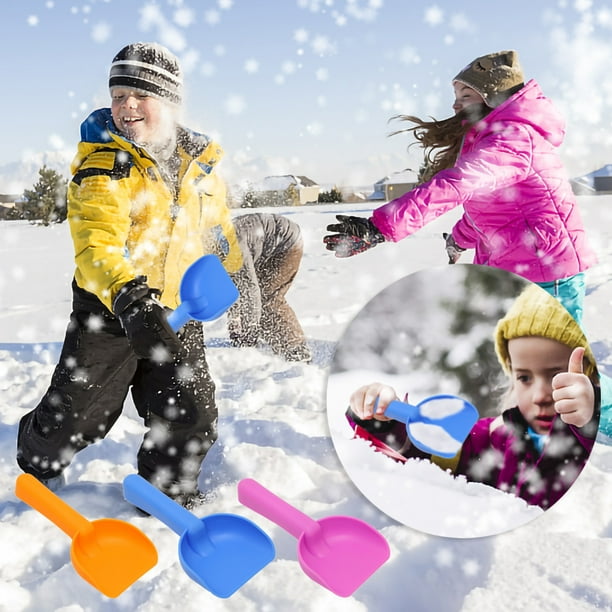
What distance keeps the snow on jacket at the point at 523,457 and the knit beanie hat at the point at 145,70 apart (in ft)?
4.49

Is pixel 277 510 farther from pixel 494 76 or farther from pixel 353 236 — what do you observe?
pixel 494 76

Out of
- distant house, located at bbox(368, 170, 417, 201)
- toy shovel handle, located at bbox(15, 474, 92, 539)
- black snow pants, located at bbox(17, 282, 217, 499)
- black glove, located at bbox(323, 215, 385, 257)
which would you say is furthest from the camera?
distant house, located at bbox(368, 170, 417, 201)

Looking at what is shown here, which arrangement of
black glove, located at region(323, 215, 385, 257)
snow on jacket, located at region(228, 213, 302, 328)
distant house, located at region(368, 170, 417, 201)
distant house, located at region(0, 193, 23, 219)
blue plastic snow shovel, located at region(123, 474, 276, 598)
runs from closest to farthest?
blue plastic snow shovel, located at region(123, 474, 276, 598), black glove, located at region(323, 215, 385, 257), snow on jacket, located at region(228, 213, 302, 328), distant house, located at region(0, 193, 23, 219), distant house, located at region(368, 170, 417, 201)

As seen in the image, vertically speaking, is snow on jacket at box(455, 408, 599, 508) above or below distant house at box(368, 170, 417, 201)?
below

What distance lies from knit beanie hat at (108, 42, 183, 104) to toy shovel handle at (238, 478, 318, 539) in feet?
3.85

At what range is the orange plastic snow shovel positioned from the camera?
157 centimetres

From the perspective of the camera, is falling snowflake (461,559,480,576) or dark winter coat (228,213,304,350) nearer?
falling snowflake (461,559,480,576)

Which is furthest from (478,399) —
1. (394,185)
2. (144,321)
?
(394,185)

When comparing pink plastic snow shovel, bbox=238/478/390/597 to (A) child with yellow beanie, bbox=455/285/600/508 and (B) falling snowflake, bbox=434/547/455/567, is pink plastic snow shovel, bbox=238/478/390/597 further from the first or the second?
(A) child with yellow beanie, bbox=455/285/600/508

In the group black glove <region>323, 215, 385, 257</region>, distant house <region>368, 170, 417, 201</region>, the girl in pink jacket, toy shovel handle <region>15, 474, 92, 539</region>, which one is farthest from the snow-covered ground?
distant house <region>368, 170, 417, 201</region>

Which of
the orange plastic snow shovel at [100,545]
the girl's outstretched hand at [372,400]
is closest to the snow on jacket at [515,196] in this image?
the girl's outstretched hand at [372,400]

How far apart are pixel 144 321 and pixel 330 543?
727mm

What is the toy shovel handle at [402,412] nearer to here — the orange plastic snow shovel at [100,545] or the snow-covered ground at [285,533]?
the snow-covered ground at [285,533]

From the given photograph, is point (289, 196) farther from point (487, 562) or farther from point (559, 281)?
point (487, 562)
